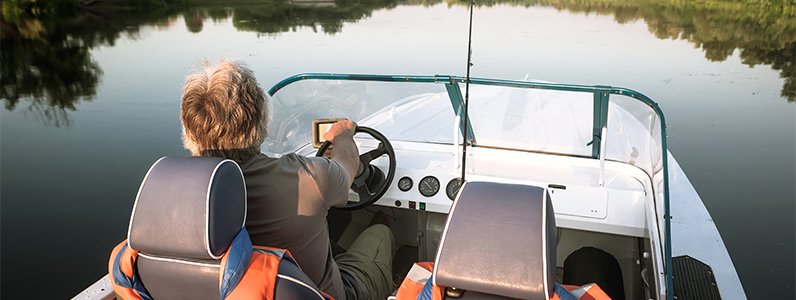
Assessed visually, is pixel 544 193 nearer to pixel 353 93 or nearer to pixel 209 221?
pixel 209 221

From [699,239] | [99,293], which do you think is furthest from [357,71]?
[99,293]

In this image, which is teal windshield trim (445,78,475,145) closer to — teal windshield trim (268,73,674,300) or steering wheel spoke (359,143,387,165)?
teal windshield trim (268,73,674,300)

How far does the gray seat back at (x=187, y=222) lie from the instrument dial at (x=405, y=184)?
1.40m

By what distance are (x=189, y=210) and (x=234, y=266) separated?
185 mm

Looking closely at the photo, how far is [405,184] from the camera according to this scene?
2826 mm

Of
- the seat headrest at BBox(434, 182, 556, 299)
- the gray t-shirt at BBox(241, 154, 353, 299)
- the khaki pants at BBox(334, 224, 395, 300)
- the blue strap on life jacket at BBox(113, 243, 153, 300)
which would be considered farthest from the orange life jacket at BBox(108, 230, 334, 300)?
the khaki pants at BBox(334, 224, 395, 300)

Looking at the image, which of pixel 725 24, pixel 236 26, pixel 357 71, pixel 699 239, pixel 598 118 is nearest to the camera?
pixel 598 118

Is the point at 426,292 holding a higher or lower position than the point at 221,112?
lower

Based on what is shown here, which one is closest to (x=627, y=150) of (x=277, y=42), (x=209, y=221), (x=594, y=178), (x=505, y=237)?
(x=594, y=178)

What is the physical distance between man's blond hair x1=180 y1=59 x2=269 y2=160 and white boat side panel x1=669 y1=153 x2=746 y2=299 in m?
2.65

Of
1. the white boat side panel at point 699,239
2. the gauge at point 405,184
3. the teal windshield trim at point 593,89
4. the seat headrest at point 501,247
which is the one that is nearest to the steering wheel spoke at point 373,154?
the gauge at point 405,184

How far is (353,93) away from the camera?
123 inches

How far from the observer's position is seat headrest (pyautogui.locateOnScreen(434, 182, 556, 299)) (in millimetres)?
1196

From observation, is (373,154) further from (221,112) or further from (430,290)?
(430,290)
